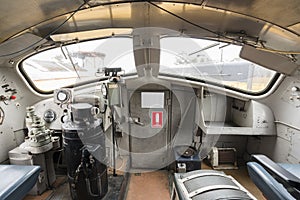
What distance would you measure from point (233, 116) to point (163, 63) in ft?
5.86

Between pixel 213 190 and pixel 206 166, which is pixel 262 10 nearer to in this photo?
pixel 213 190

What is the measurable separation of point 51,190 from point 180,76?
8.12 ft

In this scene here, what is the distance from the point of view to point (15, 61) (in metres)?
2.40

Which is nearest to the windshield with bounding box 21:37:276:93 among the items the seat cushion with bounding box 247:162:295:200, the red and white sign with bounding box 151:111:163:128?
the red and white sign with bounding box 151:111:163:128

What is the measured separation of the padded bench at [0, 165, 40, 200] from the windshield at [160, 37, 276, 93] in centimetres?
163

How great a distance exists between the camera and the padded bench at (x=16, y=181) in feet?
3.54

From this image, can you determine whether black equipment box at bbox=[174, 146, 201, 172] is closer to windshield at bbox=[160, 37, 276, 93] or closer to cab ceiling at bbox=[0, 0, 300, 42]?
windshield at bbox=[160, 37, 276, 93]

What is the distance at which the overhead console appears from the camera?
8.82 ft

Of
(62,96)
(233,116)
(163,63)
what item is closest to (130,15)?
(163,63)

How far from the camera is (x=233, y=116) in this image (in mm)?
3367

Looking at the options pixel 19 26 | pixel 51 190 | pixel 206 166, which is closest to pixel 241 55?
pixel 206 166

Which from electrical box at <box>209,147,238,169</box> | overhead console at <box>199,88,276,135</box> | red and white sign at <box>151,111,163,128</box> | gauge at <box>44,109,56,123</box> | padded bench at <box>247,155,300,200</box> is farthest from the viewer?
red and white sign at <box>151,111,163,128</box>

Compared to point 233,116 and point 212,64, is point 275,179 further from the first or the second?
point 233,116

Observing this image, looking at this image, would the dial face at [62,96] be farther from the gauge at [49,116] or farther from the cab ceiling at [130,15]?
the cab ceiling at [130,15]
